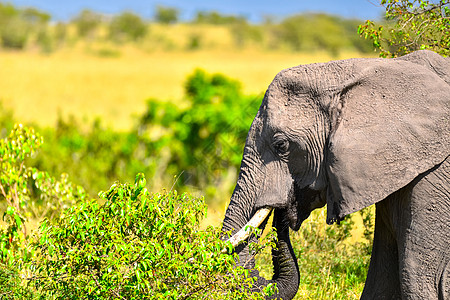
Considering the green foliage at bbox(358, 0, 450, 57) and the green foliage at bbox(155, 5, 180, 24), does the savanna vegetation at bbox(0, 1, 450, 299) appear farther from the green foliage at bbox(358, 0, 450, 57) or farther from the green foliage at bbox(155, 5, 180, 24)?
the green foliage at bbox(155, 5, 180, 24)

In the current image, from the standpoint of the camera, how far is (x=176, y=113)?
47.8 feet

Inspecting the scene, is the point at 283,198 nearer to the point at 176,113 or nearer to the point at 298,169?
the point at 298,169

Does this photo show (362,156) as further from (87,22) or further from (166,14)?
(166,14)

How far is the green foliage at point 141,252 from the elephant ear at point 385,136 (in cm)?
82

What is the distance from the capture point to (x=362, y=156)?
4035 mm

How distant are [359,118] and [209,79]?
1267cm

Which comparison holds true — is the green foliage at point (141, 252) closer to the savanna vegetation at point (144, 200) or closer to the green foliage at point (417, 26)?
the savanna vegetation at point (144, 200)

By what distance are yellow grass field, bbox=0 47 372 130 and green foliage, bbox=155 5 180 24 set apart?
43.8 metres

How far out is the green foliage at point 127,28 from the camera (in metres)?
76.1

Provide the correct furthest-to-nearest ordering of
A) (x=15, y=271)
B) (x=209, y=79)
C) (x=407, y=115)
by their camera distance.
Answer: (x=209, y=79)
(x=15, y=271)
(x=407, y=115)

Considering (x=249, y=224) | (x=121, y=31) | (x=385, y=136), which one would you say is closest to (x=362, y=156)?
(x=385, y=136)

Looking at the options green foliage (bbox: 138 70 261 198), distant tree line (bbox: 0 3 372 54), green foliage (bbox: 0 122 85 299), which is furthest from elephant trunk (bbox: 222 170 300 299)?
distant tree line (bbox: 0 3 372 54)

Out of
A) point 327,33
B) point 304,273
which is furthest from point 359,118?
point 327,33

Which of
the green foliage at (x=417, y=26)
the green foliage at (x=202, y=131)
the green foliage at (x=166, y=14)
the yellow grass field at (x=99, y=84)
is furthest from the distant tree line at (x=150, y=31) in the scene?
the green foliage at (x=417, y=26)
